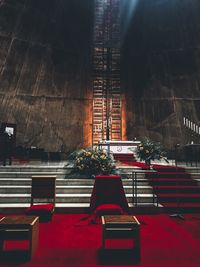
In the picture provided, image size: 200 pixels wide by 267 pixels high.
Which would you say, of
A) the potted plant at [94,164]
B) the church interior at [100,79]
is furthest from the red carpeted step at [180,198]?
the church interior at [100,79]

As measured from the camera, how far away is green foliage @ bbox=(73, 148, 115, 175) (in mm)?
6819

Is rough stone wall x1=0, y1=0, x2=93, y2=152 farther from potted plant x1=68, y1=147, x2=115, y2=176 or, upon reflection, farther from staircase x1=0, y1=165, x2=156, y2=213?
potted plant x1=68, y1=147, x2=115, y2=176

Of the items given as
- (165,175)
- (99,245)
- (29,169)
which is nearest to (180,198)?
(165,175)

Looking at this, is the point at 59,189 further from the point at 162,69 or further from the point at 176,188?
the point at 162,69

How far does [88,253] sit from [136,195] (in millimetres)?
2794

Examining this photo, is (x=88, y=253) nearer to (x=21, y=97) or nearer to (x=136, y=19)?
(x=21, y=97)

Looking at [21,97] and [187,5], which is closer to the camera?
[21,97]

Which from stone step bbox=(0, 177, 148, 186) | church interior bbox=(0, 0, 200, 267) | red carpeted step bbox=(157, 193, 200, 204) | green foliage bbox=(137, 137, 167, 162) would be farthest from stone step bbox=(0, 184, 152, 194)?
church interior bbox=(0, 0, 200, 267)

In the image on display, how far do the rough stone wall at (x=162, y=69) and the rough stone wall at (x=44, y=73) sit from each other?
2651 mm

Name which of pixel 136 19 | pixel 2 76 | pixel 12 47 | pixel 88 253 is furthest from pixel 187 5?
pixel 88 253

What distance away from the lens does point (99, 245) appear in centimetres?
333

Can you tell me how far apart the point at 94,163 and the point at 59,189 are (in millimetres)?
1326

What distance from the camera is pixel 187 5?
45.4 ft

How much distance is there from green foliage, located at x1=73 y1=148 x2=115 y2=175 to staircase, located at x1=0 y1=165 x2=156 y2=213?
0.37m
